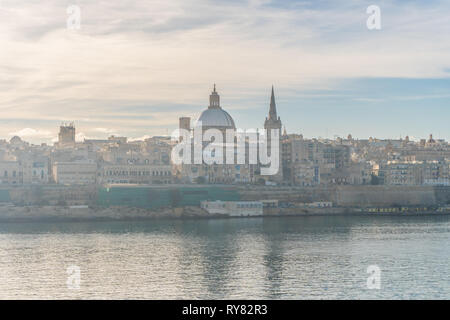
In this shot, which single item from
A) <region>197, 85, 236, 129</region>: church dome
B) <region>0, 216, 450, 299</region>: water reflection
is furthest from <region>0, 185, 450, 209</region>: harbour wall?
<region>197, 85, 236, 129</region>: church dome

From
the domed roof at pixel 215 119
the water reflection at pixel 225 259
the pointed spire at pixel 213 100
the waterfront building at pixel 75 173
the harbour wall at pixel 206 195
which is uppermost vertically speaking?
the pointed spire at pixel 213 100

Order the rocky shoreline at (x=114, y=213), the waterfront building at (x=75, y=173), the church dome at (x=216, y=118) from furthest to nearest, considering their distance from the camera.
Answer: the church dome at (x=216, y=118), the waterfront building at (x=75, y=173), the rocky shoreline at (x=114, y=213)

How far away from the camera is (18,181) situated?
48.5 meters

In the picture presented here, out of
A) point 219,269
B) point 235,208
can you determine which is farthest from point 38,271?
point 235,208

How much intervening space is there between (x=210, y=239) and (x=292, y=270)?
25.6 feet

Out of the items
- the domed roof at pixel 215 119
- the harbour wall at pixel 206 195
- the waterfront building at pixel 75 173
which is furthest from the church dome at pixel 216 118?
the harbour wall at pixel 206 195

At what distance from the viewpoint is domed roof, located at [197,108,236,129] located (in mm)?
55156

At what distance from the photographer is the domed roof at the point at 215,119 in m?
55.2

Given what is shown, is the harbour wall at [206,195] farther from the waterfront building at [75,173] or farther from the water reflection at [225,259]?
the water reflection at [225,259]

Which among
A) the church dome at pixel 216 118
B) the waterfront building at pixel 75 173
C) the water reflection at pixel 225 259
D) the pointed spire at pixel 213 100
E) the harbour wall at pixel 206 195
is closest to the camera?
the water reflection at pixel 225 259

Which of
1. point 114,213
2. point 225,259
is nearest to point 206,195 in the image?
point 114,213

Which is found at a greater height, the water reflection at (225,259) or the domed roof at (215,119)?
the domed roof at (215,119)

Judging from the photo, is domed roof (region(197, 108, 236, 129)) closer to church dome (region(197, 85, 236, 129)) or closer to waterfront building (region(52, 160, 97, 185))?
church dome (region(197, 85, 236, 129))
